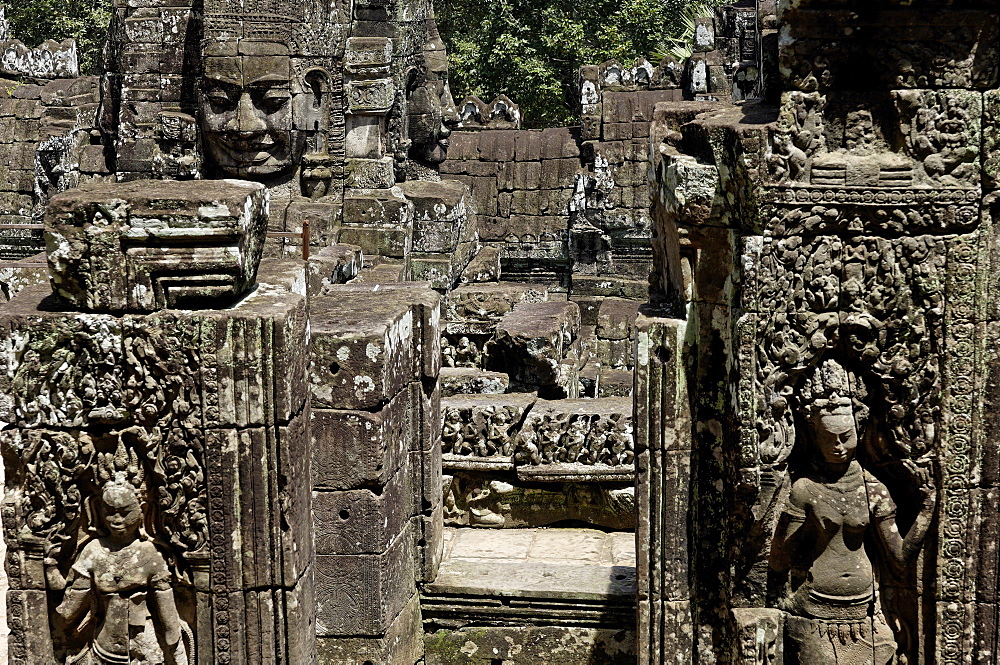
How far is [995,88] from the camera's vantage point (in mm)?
5184

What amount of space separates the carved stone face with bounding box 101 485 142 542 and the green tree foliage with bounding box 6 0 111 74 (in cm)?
2761

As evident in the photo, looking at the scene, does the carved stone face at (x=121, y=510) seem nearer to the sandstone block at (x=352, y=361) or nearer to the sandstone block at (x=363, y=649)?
the sandstone block at (x=352, y=361)

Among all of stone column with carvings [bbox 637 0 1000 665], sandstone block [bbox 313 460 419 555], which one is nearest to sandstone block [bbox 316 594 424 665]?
sandstone block [bbox 313 460 419 555]

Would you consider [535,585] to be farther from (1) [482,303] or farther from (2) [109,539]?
(1) [482,303]

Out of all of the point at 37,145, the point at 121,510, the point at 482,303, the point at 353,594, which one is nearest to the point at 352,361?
the point at 353,594

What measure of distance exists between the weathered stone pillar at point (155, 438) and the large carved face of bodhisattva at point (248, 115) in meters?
8.06

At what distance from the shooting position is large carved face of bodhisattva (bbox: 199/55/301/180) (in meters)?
13.1

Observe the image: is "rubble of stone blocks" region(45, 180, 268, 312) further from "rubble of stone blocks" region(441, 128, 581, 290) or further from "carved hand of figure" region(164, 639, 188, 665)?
"rubble of stone blocks" region(441, 128, 581, 290)

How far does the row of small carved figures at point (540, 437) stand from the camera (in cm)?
823

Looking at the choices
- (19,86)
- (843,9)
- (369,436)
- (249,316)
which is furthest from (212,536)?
(19,86)

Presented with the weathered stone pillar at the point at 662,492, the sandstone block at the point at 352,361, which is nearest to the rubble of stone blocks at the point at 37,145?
the sandstone block at the point at 352,361

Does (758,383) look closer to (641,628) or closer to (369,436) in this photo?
(641,628)

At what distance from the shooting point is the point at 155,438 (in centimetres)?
509

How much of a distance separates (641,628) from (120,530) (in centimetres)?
223
